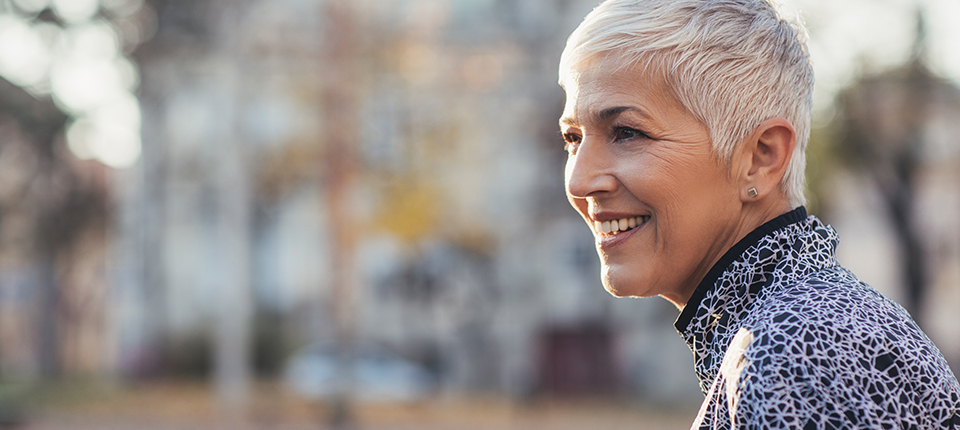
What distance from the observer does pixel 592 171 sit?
1.58 metres

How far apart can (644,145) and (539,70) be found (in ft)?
69.2

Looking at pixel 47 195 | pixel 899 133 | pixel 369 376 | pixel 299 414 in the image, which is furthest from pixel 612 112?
pixel 47 195

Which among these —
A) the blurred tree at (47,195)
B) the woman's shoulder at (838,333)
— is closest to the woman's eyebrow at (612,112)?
the woman's shoulder at (838,333)

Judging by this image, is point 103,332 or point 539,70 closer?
point 539,70

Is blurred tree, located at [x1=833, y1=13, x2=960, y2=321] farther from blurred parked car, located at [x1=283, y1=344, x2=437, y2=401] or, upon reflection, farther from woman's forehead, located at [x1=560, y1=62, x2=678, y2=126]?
woman's forehead, located at [x1=560, y1=62, x2=678, y2=126]

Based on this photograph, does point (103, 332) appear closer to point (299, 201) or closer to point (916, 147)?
point (299, 201)

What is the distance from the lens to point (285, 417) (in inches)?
672

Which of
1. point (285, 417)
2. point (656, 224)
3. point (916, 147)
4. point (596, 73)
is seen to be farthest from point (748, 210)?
point (916, 147)

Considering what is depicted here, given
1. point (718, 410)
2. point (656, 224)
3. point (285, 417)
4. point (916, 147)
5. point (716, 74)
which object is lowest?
A: point (285, 417)

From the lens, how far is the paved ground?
16.5 meters

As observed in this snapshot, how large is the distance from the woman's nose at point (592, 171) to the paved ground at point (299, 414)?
1503 centimetres

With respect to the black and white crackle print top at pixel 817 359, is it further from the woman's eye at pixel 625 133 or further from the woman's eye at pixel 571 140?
the woman's eye at pixel 571 140

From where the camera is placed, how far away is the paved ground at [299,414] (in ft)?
54.1

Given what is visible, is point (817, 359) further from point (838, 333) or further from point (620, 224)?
point (620, 224)
